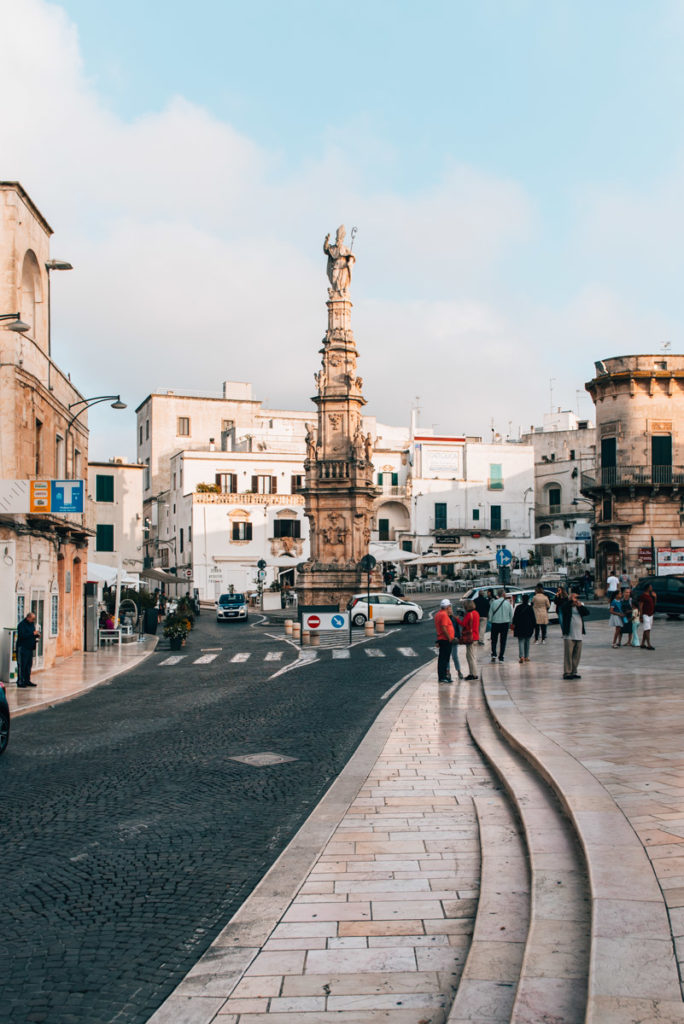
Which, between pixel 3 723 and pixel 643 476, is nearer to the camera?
pixel 3 723

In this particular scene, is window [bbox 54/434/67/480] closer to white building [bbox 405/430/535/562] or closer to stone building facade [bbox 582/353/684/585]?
stone building facade [bbox 582/353/684/585]

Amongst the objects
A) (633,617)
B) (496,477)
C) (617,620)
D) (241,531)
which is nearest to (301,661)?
(617,620)

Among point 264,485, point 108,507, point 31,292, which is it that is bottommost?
point 108,507

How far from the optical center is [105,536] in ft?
145

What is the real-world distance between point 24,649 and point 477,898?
1521 cm

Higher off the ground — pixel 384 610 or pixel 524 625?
pixel 524 625

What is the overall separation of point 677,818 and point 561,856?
990mm

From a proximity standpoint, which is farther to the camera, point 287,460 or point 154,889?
point 287,460

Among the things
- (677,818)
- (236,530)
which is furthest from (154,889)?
(236,530)

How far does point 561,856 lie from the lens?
6129mm

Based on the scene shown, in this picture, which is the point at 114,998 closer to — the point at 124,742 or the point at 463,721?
the point at 124,742

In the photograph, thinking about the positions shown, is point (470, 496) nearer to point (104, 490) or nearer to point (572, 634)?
point (104, 490)

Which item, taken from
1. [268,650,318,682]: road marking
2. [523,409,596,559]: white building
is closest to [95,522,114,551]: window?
→ [268,650,318,682]: road marking

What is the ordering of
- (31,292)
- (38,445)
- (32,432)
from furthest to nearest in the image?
1. (31,292)
2. (38,445)
3. (32,432)
